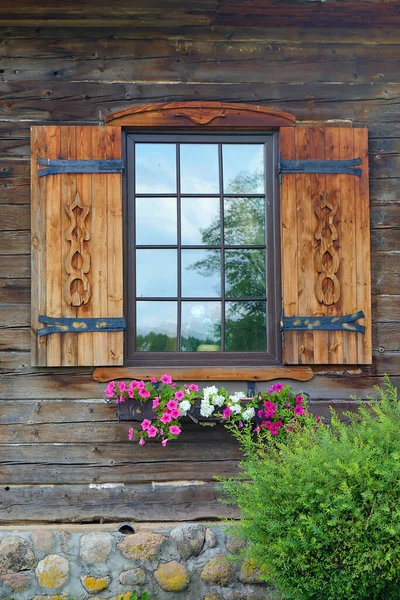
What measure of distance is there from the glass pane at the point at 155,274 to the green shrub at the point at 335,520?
1.45 metres

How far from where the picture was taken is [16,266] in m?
4.86

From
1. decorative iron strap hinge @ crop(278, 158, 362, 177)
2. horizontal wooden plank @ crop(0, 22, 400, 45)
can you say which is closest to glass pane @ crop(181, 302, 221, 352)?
decorative iron strap hinge @ crop(278, 158, 362, 177)

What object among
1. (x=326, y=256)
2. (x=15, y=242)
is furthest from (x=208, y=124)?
(x=15, y=242)

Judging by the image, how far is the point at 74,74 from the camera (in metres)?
4.94

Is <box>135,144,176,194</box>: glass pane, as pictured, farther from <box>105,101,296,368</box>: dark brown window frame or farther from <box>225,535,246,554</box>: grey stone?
<box>225,535,246,554</box>: grey stone

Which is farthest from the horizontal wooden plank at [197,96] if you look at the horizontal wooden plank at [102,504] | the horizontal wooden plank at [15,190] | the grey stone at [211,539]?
the grey stone at [211,539]

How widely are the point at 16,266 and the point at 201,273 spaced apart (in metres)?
1.16

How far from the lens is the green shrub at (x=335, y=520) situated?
3660mm

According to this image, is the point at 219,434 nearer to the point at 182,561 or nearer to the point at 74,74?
the point at 182,561

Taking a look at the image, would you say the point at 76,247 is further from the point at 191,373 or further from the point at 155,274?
the point at 191,373

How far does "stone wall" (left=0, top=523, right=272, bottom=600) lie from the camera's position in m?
4.58

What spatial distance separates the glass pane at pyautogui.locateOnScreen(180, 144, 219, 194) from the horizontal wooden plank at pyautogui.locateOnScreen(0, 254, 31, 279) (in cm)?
109

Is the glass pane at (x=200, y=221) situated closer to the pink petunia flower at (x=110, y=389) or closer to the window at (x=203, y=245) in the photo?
the window at (x=203, y=245)

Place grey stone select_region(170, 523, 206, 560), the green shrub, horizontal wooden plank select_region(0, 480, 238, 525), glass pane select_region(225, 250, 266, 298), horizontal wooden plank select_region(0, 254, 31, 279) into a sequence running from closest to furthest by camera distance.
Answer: the green shrub < grey stone select_region(170, 523, 206, 560) < horizontal wooden plank select_region(0, 480, 238, 525) < horizontal wooden plank select_region(0, 254, 31, 279) < glass pane select_region(225, 250, 266, 298)
